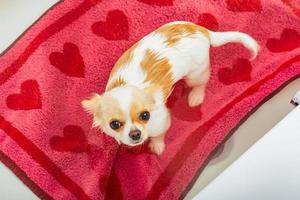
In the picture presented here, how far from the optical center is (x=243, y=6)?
86 cm

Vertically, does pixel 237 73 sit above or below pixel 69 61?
below

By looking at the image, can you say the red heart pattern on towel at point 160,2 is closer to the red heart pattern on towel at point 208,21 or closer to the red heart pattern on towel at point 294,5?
the red heart pattern on towel at point 208,21

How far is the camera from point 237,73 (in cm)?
83

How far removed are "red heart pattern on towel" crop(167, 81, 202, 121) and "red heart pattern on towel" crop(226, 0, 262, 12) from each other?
184 millimetres

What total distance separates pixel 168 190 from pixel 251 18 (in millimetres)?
334

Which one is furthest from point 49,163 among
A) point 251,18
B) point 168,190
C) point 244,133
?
point 251,18

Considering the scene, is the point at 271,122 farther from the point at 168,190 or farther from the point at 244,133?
the point at 168,190

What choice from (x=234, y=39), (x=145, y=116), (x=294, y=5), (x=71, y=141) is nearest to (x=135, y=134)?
(x=145, y=116)

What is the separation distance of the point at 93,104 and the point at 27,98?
0.44 ft

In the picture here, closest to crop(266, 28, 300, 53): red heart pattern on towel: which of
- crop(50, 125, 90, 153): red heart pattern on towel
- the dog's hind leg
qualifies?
the dog's hind leg

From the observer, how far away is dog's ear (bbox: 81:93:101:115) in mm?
771

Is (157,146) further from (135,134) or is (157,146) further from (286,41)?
(286,41)

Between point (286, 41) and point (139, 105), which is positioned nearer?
point (139, 105)

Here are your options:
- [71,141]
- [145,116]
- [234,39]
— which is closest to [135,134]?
[145,116]
